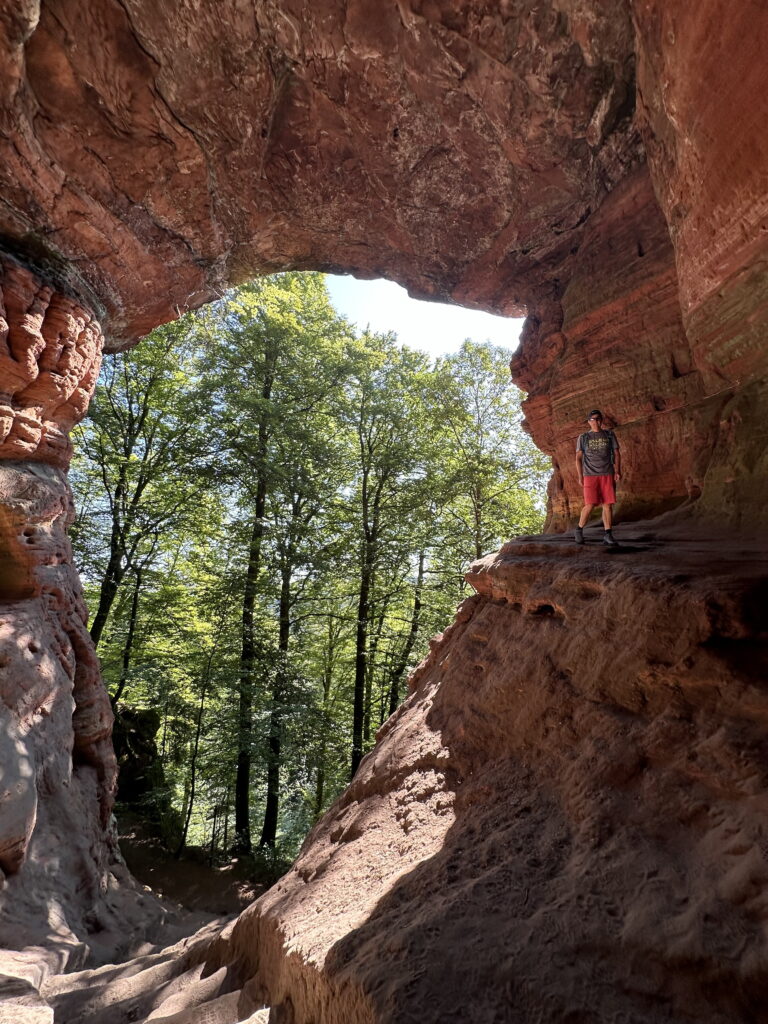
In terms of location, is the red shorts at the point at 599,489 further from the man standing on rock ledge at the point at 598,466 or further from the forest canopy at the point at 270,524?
the forest canopy at the point at 270,524

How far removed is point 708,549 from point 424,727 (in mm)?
3130

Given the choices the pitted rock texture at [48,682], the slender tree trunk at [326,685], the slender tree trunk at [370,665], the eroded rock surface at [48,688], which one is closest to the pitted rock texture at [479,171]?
the eroded rock surface at [48,688]

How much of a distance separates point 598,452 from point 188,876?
12.7m

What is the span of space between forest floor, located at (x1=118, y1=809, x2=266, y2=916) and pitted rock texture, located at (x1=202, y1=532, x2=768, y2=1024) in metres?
7.64

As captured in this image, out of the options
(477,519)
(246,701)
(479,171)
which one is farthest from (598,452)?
(246,701)

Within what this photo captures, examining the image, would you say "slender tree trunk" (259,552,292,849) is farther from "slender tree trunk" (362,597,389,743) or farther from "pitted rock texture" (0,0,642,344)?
"pitted rock texture" (0,0,642,344)

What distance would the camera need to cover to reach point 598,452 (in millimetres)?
5250

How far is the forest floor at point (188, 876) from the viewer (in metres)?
9.55

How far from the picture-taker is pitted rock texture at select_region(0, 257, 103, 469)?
665cm

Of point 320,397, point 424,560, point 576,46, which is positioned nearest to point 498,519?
point 424,560

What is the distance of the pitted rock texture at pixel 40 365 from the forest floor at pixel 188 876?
939 cm

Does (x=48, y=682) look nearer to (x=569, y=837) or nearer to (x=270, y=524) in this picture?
(x=270, y=524)

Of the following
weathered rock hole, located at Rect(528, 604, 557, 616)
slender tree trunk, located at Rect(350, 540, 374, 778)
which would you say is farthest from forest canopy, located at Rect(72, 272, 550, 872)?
weathered rock hole, located at Rect(528, 604, 557, 616)

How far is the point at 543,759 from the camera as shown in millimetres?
3229
